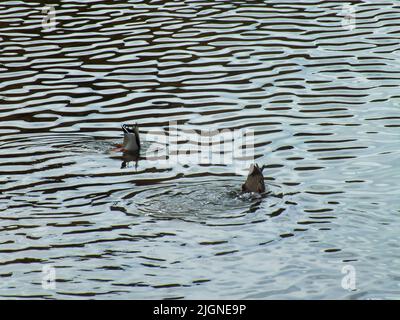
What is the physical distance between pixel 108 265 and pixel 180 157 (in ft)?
14.2

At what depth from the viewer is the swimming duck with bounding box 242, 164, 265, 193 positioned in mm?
13189

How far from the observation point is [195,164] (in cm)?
1513

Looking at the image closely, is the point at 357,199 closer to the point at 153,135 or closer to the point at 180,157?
the point at 180,157

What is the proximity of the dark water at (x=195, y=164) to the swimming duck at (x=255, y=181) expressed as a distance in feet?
0.71

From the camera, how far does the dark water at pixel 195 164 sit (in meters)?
11.4

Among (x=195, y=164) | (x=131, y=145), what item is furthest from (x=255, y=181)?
(x=131, y=145)

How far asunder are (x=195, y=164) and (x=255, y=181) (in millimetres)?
2066

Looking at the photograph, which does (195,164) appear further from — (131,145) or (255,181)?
(255,181)

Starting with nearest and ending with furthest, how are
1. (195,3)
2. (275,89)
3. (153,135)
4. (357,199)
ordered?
(357,199) → (153,135) → (275,89) → (195,3)

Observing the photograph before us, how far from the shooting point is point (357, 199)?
1338cm

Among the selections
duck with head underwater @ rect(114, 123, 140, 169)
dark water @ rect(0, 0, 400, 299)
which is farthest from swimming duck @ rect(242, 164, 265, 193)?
duck with head underwater @ rect(114, 123, 140, 169)

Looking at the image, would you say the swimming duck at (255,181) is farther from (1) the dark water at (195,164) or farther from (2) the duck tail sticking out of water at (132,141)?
(2) the duck tail sticking out of water at (132,141)

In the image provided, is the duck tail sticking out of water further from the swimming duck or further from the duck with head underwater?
the swimming duck

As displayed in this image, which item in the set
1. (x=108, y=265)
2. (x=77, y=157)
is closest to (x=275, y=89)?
(x=77, y=157)
